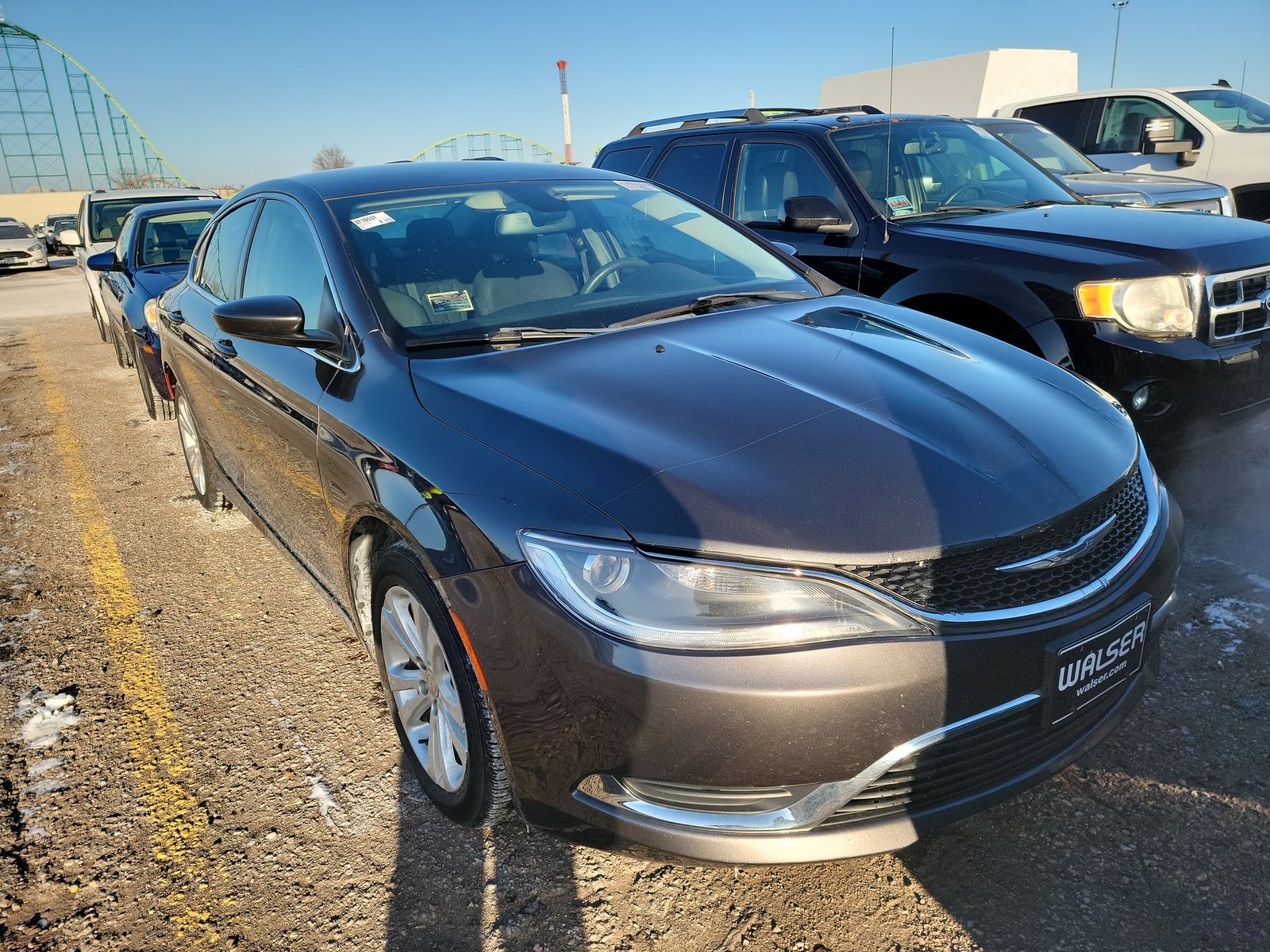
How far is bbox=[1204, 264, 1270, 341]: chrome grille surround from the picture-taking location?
3.79 m

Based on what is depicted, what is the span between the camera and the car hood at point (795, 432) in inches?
70.7

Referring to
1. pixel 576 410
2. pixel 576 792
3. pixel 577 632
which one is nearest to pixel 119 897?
pixel 576 792

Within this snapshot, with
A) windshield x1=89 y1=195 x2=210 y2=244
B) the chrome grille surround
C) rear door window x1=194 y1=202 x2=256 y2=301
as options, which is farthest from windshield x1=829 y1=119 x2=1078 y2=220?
windshield x1=89 y1=195 x2=210 y2=244

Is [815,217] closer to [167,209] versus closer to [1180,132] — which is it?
[167,209]

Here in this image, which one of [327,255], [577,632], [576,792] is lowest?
[576,792]

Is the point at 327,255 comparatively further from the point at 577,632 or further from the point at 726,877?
the point at 726,877

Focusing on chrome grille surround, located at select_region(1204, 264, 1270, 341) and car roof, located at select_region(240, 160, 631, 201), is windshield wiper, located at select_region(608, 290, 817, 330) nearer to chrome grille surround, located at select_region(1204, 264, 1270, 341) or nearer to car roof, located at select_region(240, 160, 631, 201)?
car roof, located at select_region(240, 160, 631, 201)

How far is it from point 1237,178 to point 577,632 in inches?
396

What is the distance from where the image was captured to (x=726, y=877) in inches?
87.9

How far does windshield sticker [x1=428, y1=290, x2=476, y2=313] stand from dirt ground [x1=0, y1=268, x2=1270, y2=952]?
133 cm

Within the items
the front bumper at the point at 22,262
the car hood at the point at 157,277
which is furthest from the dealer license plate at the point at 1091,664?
the front bumper at the point at 22,262

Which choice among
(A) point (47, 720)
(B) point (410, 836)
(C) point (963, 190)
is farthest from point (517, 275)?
(C) point (963, 190)

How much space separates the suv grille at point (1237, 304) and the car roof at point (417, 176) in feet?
8.25

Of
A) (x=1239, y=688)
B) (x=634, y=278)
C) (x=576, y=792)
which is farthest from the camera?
(x=634, y=278)
